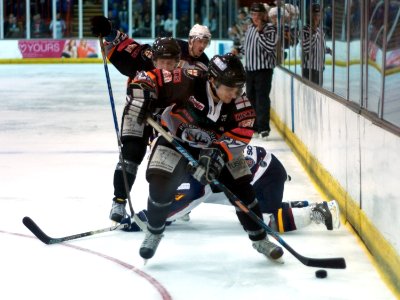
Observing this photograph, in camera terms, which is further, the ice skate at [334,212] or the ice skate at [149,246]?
the ice skate at [334,212]

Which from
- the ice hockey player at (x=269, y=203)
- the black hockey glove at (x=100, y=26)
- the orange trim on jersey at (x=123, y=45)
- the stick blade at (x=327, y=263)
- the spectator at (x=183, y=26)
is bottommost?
the stick blade at (x=327, y=263)

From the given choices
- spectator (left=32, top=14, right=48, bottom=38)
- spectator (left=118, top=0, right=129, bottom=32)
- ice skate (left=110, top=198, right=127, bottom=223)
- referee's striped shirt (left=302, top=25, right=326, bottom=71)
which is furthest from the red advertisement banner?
ice skate (left=110, top=198, right=127, bottom=223)

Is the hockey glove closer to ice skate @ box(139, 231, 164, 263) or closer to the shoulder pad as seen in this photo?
the shoulder pad

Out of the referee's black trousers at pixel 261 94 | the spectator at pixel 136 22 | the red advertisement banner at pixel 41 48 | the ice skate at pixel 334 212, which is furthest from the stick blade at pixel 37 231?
the spectator at pixel 136 22

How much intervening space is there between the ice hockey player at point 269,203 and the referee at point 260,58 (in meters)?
4.52

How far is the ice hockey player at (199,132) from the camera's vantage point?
429cm

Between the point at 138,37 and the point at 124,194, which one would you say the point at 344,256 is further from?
the point at 138,37

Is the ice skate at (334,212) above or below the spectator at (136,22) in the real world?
below

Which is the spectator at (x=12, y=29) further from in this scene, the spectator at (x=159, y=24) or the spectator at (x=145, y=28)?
the spectator at (x=159, y=24)

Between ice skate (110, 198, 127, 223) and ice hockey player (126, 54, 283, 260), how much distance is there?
0.78 meters

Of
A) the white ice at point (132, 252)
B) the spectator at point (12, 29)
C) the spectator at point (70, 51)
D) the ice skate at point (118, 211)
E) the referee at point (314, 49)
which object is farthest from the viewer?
the spectator at point (12, 29)

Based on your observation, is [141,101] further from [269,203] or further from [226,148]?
[269,203]

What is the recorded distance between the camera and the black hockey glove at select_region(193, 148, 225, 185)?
420 centimetres

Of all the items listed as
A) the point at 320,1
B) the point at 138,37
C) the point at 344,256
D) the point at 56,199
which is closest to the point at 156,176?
the point at 344,256
